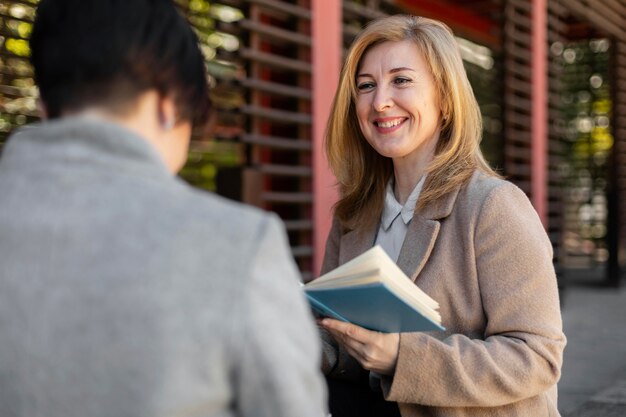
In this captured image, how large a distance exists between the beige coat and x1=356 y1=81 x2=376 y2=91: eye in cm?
46

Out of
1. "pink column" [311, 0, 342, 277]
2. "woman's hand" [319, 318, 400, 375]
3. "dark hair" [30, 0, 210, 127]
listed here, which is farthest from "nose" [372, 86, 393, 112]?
"pink column" [311, 0, 342, 277]

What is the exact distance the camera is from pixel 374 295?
152 cm

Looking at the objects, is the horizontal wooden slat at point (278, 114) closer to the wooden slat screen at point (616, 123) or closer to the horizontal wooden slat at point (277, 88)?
the horizontal wooden slat at point (277, 88)

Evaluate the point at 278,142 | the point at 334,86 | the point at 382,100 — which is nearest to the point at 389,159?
the point at 382,100

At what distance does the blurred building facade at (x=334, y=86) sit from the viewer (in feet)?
13.3

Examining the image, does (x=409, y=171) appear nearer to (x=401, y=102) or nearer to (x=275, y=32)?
(x=401, y=102)

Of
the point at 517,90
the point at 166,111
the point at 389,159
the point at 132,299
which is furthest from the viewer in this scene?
the point at 517,90

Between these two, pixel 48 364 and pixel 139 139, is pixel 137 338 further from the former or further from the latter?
pixel 139 139

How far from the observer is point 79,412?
0.99 metres

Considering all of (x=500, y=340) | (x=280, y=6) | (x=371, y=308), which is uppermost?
(x=280, y=6)

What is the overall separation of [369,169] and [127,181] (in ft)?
5.47

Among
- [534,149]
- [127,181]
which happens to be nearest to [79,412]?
[127,181]

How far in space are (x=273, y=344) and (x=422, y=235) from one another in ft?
4.01

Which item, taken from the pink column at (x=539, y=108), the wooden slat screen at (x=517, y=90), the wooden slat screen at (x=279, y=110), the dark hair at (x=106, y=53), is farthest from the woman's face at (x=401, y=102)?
the pink column at (x=539, y=108)
